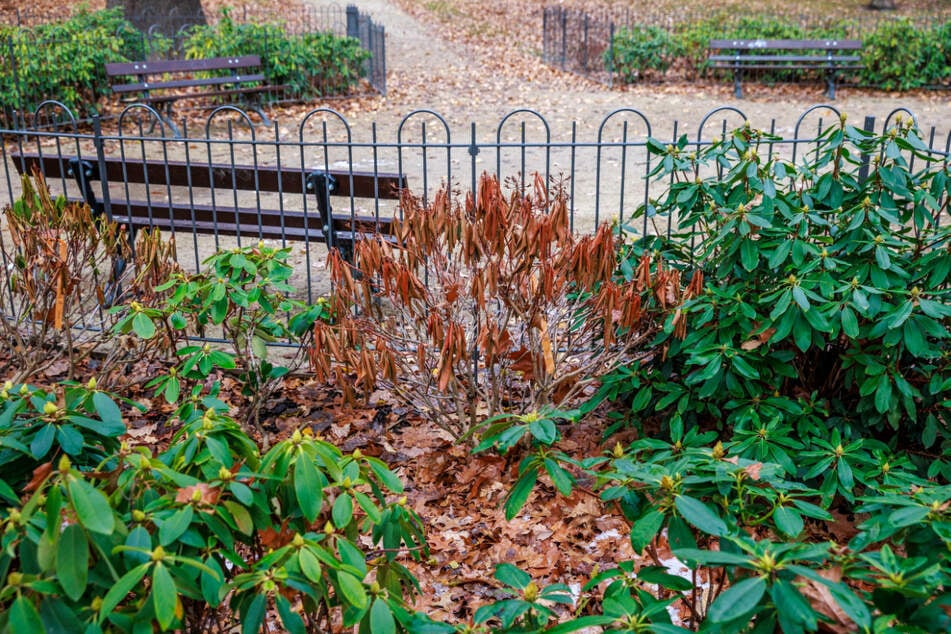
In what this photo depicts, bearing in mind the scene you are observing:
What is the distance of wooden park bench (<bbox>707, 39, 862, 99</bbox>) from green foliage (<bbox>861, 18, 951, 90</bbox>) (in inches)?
12.2

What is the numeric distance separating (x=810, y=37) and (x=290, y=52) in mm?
9685

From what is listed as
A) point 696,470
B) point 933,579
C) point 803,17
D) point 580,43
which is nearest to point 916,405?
point 696,470

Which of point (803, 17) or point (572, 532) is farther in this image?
point (803, 17)

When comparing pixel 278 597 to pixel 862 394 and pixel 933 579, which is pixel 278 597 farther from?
pixel 862 394

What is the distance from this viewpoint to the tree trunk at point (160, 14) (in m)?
15.0

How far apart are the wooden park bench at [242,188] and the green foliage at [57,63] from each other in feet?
20.1

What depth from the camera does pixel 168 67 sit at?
41.9 feet

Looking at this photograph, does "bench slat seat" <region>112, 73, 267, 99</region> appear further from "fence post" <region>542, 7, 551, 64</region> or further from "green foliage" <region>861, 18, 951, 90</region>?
"green foliage" <region>861, 18, 951, 90</region>

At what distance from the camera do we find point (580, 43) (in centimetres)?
1702

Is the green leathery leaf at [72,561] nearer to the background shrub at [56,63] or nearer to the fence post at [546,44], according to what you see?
the background shrub at [56,63]

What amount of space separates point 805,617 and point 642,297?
250cm

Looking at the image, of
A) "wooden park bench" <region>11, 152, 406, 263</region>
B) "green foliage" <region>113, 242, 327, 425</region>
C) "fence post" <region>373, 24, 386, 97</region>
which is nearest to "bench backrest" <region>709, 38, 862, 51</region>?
Answer: "fence post" <region>373, 24, 386, 97</region>

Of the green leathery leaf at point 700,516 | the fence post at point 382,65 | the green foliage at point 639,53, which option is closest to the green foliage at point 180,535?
the green leathery leaf at point 700,516

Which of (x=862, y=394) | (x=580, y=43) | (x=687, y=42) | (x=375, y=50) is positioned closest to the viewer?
(x=862, y=394)
